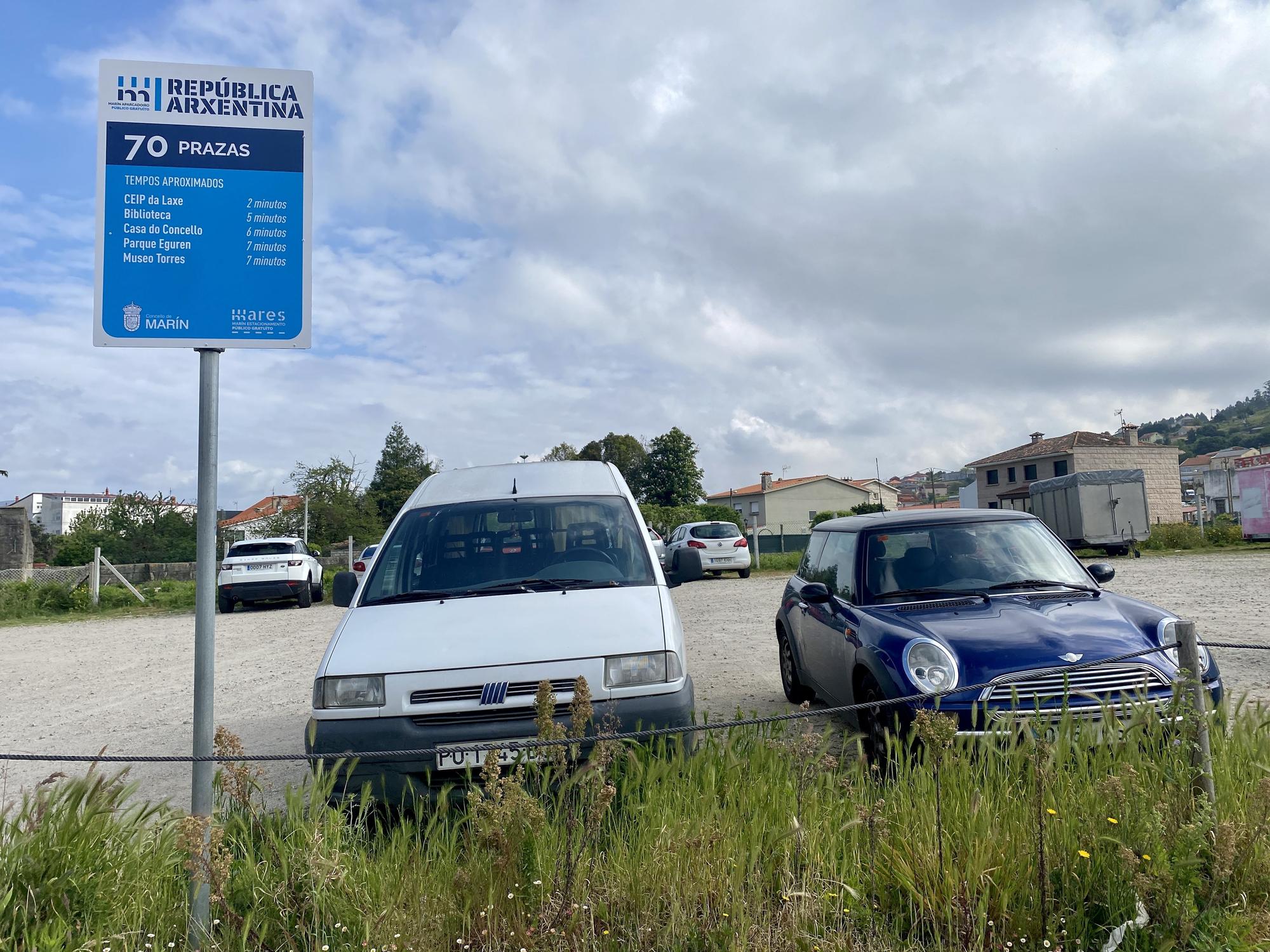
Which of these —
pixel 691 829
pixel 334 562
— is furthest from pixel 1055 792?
pixel 334 562

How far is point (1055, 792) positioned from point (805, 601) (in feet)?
11.3

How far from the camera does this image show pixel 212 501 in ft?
10.1

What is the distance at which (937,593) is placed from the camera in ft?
18.3

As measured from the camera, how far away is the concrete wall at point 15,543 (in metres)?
24.9

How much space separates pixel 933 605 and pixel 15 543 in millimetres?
27724

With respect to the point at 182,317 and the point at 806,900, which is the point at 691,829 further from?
the point at 182,317

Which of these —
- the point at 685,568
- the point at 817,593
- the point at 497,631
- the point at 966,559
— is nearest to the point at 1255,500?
the point at 966,559

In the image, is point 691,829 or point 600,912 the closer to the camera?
point 600,912

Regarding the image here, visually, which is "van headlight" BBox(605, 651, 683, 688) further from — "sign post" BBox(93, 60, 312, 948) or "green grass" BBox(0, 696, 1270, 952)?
"sign post" BBox(93, 60, 312, 948)

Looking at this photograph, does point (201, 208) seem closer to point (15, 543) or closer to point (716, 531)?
point (716, 531)

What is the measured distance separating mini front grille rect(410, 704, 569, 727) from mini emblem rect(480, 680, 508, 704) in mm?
29

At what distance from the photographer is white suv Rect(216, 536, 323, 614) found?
20.0 metres

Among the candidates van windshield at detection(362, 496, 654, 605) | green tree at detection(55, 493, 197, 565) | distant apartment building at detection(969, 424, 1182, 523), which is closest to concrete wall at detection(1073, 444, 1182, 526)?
distant apartment building at detection(969, 424, 1182, 523)

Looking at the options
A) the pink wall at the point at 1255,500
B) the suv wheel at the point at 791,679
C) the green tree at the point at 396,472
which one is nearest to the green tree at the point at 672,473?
the green tree at the point at 396,472
